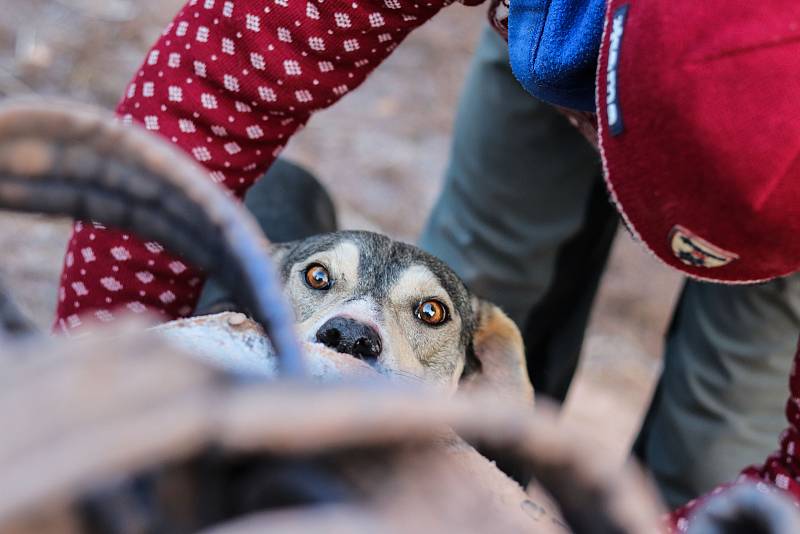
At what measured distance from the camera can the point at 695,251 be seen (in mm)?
1229

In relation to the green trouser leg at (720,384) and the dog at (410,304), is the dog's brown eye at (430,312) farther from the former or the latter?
the green trouser leg at (720,384)

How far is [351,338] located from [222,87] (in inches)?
22.9

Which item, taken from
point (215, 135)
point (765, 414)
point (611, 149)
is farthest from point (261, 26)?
point (765, 414)

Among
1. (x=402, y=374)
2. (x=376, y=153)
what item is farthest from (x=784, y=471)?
(x=376, y=153)

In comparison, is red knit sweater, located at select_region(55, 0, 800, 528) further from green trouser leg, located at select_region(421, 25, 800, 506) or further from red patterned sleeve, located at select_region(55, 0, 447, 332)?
green trouser leg, located at select_region(421, 25, 800, 506)

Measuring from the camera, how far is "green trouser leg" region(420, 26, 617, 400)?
8.63ft

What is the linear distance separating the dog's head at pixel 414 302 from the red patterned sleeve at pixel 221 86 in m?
0.29

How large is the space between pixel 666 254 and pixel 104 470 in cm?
93

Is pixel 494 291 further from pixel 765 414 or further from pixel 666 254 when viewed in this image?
pixel 666 254

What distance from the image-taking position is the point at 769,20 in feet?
3.60

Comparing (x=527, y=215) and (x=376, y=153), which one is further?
(x=376, y=153)

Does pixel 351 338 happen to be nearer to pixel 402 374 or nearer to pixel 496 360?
pixel 402 374

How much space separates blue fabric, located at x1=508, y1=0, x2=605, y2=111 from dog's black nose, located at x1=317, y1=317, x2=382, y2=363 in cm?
52

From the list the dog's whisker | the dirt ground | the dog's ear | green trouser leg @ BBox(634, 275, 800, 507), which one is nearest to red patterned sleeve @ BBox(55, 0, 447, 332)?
the dog's whisker
